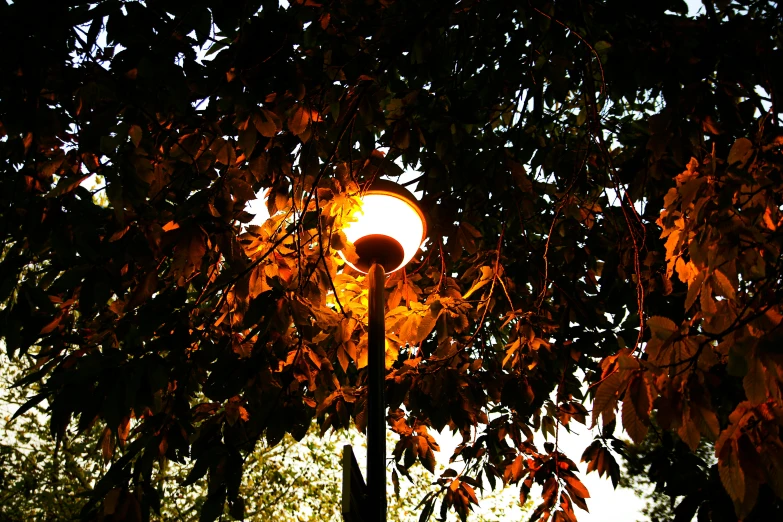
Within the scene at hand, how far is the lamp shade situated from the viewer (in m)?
3.17

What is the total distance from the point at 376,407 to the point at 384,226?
0.96 m

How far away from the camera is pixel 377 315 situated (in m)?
3.06

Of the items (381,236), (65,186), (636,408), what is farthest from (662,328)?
(65,186)

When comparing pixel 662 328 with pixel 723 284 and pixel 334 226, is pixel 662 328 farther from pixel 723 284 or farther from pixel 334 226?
pixel 334 226

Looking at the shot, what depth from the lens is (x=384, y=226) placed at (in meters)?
3.18

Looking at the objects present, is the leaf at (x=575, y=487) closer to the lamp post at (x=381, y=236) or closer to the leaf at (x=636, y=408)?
the lamp post at (x=381, y=236)

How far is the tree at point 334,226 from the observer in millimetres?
2133

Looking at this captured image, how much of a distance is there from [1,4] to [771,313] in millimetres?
3150

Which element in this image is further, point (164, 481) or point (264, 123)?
point (164, 481)

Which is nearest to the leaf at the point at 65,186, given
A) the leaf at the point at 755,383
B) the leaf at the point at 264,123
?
the leaf at the point at 264,123

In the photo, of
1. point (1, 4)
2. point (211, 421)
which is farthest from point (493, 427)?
point (1, 4)

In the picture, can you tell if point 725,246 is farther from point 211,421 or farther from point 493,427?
point 493,427

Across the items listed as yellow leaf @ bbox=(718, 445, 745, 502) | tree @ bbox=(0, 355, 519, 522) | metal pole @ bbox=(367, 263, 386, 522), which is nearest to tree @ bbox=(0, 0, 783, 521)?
yellow leaf @ bbox=(718, 445, 745, 502)

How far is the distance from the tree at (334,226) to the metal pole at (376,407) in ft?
1.12
